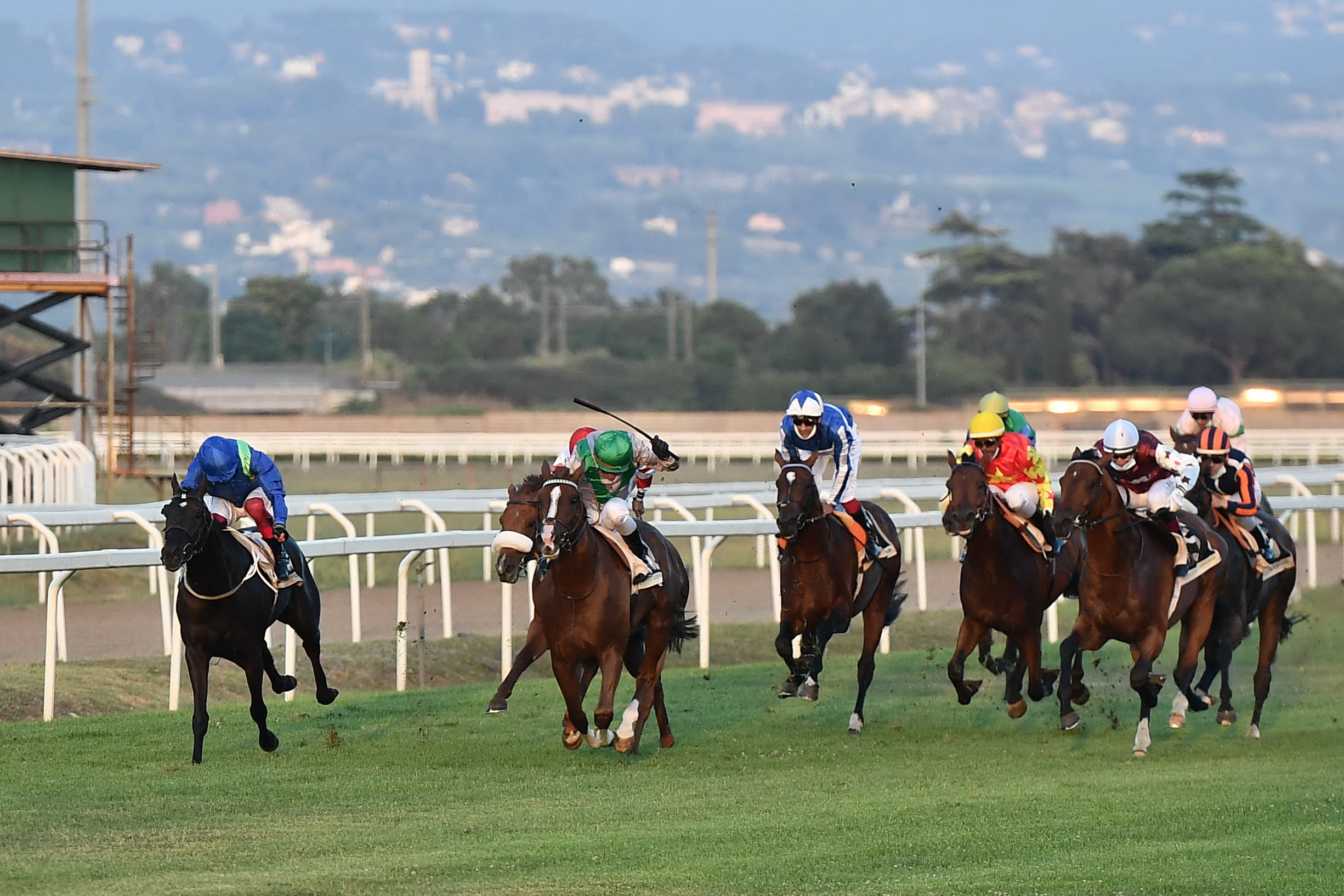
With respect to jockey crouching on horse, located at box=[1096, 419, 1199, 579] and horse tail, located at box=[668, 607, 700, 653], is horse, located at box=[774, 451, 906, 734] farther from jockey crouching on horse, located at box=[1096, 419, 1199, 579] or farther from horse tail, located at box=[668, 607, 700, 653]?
jockey crouching on horse, located at box=[1096, 419, 1199, 579]

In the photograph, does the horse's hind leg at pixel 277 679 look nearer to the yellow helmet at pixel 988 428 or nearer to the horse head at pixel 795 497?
the horse head at pixel 795 497

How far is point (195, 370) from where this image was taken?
74250 mm

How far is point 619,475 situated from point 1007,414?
7.90 ft

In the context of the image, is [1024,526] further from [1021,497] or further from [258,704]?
[258,704]

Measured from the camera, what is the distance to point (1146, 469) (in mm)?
9625

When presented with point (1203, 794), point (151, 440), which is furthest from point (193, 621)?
point (151, 440)

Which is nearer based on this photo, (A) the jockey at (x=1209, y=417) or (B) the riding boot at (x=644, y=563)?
(B) the riding boot at (x=644, y=563)

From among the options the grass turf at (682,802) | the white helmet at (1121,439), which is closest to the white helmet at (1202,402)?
the white helmet at (1121,439)

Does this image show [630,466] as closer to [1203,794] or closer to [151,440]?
[1203,794]

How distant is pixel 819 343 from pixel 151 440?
42029mm

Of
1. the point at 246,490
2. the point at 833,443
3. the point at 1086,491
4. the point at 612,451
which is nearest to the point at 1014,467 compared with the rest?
the point at 1086,491

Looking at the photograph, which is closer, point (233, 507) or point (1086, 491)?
point (233, 507)

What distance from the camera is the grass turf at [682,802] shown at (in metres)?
6.29

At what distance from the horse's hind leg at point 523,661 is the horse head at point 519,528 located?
1.98 feet
